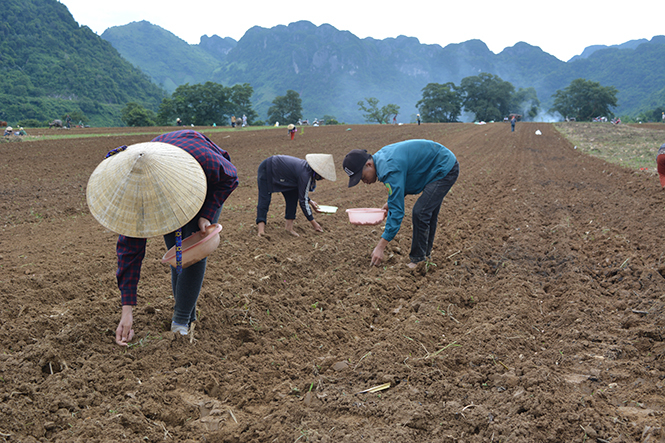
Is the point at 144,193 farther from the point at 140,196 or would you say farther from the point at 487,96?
the point at 487,96

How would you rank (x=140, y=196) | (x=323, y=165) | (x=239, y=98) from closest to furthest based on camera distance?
1. (x=140, y=196)
2. (x=323, y=165)
3. (x=239, y=98)

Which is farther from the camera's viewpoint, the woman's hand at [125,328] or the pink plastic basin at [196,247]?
the woman's hand at [125,328]

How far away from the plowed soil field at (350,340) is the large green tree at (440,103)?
79.0 m

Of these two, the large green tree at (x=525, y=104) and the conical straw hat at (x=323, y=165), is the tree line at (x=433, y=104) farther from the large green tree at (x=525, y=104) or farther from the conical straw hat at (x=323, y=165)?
the conical straw hat at (x=323, y=165)

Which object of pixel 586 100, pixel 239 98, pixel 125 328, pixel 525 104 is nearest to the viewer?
pixel 125 328

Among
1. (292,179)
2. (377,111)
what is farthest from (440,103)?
(292,179)

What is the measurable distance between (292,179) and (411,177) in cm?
194

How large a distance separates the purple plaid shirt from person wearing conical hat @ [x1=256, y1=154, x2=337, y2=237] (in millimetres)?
2478

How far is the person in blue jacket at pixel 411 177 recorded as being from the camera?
3.63 meters

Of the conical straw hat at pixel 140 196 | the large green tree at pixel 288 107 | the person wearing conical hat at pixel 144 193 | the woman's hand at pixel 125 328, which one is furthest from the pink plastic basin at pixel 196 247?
the large green tree at pixel 288 107

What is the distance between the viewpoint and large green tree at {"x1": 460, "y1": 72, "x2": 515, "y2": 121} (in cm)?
7825

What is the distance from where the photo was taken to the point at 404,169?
382 cm

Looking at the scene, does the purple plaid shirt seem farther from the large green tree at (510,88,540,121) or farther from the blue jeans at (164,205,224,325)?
the large green tree at (510,88,540,121)

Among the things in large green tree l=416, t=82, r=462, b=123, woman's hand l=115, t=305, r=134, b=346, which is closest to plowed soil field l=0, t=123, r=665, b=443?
woman's hand l=115, t=305, r=134, b=346
